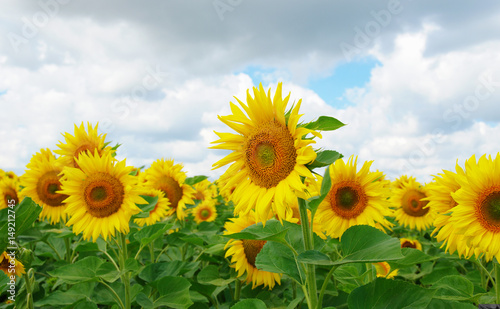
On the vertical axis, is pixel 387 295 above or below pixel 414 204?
below

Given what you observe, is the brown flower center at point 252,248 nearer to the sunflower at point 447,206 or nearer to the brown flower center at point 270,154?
the brown flower center at point 270,154

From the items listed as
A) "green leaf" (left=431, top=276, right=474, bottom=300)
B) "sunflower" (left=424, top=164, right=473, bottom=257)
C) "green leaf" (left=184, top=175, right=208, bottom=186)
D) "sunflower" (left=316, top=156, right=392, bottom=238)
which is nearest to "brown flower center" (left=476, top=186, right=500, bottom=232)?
"sunflower" (left=424, top=164, right=473, bottom=257)

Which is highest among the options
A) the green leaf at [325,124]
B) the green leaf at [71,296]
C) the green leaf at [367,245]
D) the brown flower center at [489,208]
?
the green leaf at [325,124]

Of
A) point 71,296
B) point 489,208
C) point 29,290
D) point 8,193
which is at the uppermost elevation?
point 8,193

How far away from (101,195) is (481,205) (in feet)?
10.9

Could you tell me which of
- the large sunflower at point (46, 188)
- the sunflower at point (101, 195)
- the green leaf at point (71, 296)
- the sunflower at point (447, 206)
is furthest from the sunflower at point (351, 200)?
the large sunflower at point (46, 188)

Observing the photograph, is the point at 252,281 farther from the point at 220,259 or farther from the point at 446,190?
the point at 446,190

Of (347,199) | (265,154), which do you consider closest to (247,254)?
(347,199)

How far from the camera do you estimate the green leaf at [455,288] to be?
297cm

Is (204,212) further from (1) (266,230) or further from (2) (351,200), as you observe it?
(1) (266,230)

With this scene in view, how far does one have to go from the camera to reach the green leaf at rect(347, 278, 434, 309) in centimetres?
234

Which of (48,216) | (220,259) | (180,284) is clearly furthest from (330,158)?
(48,216)

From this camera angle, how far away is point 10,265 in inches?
149

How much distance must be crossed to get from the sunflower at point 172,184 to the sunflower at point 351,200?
2.78 metres
